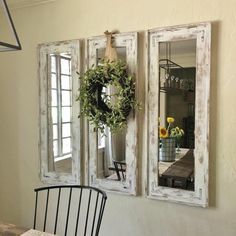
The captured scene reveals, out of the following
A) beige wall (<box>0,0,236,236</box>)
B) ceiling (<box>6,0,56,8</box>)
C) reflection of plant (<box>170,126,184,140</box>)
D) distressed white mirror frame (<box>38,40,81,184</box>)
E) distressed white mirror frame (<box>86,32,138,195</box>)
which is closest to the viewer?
beige wall (<box>0,0,236,236</box>)

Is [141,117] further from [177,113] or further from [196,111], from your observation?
[196,111]

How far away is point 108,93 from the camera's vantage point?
7.04ft

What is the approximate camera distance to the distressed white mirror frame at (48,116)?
2.34 m

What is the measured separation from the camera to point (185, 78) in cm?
197

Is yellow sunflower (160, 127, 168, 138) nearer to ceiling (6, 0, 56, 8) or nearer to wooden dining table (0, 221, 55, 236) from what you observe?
wooden dining table (0, 221, 55, 236)

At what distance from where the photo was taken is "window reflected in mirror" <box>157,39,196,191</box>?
1942 millimetres

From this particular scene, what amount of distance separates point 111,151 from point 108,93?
475 mm

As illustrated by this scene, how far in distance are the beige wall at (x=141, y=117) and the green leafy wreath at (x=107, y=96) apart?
5.4 inches

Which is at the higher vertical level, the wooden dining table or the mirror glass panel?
the mirror glass panel

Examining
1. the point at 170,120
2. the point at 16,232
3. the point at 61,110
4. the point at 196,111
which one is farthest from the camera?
the point at 61,110

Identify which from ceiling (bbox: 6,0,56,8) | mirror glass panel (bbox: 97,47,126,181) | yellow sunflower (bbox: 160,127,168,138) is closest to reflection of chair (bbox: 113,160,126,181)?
mirror glass panel (bbox: 97,47,126,181)

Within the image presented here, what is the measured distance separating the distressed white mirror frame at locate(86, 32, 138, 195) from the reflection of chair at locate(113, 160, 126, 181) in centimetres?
4

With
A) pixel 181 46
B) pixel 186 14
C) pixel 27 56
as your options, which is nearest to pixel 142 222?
pixel 181 46

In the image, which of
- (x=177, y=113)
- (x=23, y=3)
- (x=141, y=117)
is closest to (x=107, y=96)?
(x=141, y=117)
